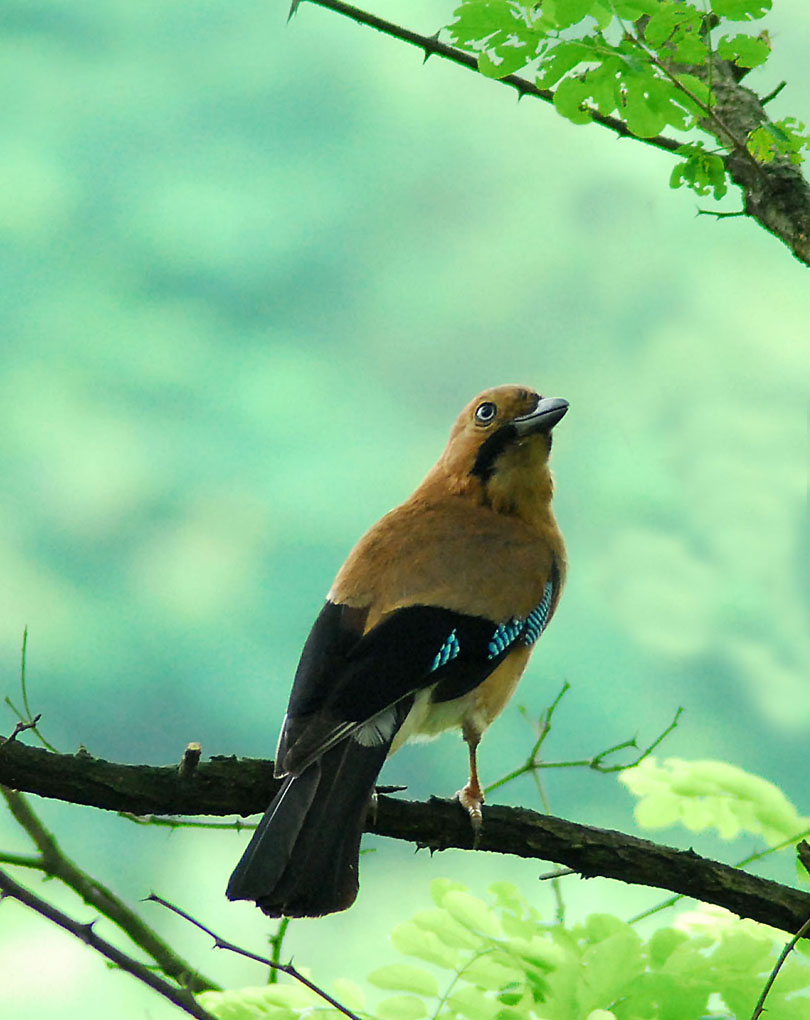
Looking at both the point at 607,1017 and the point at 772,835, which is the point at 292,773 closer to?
the point at 607,1017

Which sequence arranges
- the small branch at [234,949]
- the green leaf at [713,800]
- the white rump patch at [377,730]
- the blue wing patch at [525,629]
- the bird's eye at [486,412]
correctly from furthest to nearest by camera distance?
the bird's eye at [486,412]
the blue wing patch at [525,629]
the white rump patch at [377,730]
the green leaf at [713,800]
the small branch at [234,949]

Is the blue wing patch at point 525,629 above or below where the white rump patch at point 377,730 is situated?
above

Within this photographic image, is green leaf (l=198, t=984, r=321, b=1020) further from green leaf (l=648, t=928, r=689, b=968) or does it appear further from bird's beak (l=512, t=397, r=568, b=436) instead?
bird's beak (l=512, t=397, r=568, b=436)

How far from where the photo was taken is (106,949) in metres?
2.85

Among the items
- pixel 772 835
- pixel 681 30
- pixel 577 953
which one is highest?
pixel 681 30

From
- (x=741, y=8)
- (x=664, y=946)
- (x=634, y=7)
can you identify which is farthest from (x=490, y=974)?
(x=741, y=8)

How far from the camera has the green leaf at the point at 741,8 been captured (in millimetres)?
3133

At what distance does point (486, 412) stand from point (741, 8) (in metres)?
1.68

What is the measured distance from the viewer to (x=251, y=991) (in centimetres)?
295

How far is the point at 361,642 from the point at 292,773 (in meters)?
0.49

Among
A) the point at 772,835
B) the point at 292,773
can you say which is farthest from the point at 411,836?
the point at 772,835

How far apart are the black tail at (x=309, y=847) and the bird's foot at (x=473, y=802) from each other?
0.34 m

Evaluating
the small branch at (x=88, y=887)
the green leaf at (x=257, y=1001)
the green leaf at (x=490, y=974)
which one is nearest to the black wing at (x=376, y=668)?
the green leaf at (x=257, y=1001)

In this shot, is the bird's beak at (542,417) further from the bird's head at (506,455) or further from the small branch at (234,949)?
the small branch at (234,949)
